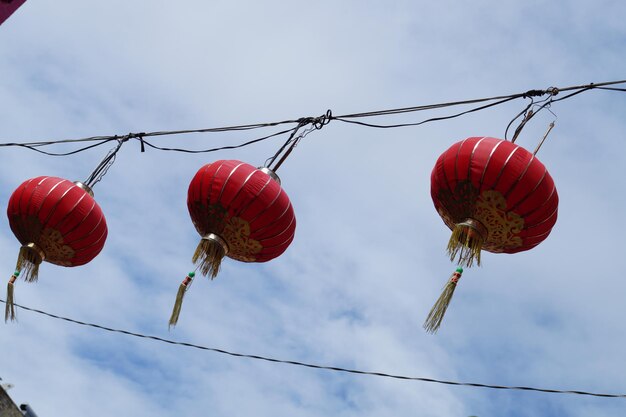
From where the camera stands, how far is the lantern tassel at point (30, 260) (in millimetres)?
7836

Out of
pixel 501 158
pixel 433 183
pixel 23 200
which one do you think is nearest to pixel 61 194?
pixel 23 200

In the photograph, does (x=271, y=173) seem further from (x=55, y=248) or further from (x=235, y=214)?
(x=55, y=248)

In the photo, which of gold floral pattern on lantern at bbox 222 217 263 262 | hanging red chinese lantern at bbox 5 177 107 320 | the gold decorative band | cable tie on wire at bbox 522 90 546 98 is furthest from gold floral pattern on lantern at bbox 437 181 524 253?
the gold decorative band

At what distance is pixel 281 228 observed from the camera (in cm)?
694

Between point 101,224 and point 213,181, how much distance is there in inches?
70.3

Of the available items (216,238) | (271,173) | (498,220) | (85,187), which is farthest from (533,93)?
(85,187)

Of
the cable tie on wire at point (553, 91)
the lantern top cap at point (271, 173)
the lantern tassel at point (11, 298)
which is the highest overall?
the cable tie on wire at point (553, 91)

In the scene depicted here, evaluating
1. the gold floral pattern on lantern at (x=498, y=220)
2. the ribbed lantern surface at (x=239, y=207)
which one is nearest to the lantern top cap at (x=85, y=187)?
the ribbed lantern surface at (x=239, y=207)

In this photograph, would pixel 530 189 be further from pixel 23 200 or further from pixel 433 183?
pixel 23 200

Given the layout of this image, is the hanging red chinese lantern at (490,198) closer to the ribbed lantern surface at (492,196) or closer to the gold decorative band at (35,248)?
the ribbed lantern surface at (492,196)

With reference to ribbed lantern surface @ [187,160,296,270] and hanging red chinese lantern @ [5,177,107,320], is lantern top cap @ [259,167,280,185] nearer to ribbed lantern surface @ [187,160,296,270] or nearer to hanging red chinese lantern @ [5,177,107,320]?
ribbed lantern surface @ [187,160,296,270]

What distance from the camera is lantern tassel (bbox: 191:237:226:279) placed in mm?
7016

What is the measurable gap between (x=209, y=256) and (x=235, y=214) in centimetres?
49

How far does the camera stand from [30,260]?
790 cm
